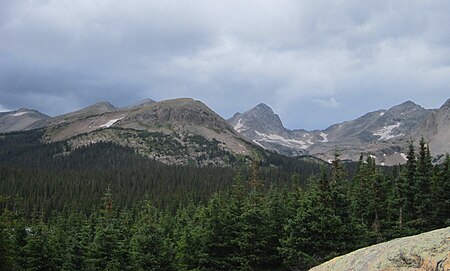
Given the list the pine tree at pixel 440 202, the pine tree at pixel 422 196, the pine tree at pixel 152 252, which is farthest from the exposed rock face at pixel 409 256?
the pine tree at pixel 440 202

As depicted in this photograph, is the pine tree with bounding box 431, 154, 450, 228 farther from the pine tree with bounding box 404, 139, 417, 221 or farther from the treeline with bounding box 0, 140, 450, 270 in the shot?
the pine tree with bounding box 404, 139, 417, 221

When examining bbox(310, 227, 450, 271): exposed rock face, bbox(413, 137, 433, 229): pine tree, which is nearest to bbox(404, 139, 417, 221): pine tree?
bbox(413, 137, 433, 229): pine tree

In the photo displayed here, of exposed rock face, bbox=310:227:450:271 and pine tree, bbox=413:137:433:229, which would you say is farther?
pine tree, bbox=413:137:433:229

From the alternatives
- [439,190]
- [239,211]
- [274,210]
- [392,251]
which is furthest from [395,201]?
[392,251]

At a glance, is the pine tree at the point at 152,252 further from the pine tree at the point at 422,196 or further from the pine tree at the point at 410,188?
the pine tree at the point at 410,188

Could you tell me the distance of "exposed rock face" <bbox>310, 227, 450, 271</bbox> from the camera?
33.1 ft

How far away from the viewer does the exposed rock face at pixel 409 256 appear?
33.1 feet

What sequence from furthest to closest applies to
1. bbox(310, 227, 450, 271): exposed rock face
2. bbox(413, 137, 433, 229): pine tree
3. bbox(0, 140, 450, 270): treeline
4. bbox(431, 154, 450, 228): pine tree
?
bbox(431, 154, 450, 228): pine tree
bbox(413, 137, 433, 229): pine tree
bbox(0, 140, 450, 270): treeline
bbox(310, 227, 450, 271): exposed rock face

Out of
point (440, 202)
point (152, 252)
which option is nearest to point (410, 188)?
point (440, 202)

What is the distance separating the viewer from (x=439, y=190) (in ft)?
139

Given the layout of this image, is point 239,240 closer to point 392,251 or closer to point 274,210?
point 274,210

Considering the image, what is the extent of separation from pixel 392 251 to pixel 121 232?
3407 centimetres

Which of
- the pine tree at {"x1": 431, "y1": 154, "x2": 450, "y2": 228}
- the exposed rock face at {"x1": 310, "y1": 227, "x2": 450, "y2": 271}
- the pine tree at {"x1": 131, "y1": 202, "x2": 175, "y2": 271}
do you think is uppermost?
the exposed rock face at {"x1": 310, "y1": 227, "x2": 450, "y2": 271}

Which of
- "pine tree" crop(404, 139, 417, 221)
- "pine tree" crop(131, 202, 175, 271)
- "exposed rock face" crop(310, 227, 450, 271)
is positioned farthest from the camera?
"pine tree" crop(404, 139, 417, 221)
